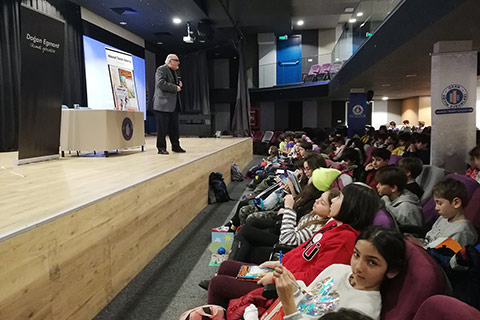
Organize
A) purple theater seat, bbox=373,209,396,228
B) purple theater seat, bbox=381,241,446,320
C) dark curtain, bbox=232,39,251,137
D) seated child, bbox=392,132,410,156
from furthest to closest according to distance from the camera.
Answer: dark curtain, bbox=232,39,251,137 < seated child, bbox=392,132,410,156 < purple theater seat, bbox=373,209,396,228 < purple theater seat, bbox=381,241,446,320

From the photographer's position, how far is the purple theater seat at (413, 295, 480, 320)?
2.93ft

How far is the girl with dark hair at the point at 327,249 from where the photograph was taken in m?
1.74

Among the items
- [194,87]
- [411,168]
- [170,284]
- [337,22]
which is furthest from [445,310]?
[337,22]

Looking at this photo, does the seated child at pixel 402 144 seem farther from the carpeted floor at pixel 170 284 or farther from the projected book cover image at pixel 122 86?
the projected book cover image at pixel 122 86

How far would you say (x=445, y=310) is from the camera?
95cm

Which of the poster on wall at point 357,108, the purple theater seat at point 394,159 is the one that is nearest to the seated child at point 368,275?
the purple theater seat at point 394,159

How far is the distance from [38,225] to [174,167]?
2175mm

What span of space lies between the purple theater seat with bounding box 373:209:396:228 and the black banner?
356 centimetres

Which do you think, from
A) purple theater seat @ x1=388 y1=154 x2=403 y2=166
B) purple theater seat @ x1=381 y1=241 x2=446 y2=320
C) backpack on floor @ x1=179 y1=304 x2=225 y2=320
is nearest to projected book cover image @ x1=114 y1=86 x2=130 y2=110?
purple theater seat @ x1=388 y1=154 x2=403 y2=166

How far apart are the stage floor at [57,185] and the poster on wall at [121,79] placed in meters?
2.07

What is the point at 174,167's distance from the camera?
397 centimetres

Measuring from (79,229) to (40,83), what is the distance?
254 cm

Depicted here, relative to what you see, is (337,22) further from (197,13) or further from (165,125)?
(165,125)

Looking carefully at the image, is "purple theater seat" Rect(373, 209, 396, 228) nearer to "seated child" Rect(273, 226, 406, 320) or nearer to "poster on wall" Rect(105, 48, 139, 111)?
"seated child" Rect(273, 226, 406, 320)
